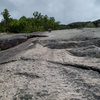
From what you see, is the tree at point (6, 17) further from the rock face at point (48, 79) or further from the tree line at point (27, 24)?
the rock face at point (48, 79)

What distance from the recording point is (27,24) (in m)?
33.3

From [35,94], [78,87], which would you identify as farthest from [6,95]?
[78,87]

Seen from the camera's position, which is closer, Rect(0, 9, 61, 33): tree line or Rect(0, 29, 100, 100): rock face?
Rect(0, 29, 100, 100): rock face

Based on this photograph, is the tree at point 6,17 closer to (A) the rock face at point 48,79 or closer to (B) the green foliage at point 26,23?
(B) the green foliage at point 26,23

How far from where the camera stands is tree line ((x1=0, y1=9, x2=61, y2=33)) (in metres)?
32.6

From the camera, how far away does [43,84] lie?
9.62 ft

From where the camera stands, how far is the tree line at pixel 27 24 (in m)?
32.6

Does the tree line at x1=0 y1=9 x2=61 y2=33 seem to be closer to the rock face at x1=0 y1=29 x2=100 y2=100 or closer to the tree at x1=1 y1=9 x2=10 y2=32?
the tree at x1=1 y1=9 x2=10 y2=32

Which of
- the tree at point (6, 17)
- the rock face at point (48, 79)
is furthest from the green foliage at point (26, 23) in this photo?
the rock face at point (48, 79)

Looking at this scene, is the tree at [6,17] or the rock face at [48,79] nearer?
the rock face at [48,79]

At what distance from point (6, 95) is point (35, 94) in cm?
49

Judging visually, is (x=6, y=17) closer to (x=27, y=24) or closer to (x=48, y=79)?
(x=27, y=24)

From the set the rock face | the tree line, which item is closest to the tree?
the tree line

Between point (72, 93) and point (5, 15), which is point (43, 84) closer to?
point (72, 93)
